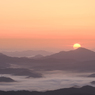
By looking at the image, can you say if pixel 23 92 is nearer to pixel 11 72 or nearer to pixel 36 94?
pixel 36 94

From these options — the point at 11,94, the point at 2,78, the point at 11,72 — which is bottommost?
the point at 11,94

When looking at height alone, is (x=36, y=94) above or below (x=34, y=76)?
below

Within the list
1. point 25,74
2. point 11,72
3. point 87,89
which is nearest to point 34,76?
point 25,74

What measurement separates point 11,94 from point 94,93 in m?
22.2

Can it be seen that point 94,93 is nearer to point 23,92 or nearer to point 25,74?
point 23,92

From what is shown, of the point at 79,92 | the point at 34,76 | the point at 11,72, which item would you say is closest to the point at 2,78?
the point at 34,76

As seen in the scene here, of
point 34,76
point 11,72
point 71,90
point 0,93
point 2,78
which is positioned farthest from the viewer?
point 11,72

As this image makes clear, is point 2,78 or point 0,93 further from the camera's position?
point 2,78

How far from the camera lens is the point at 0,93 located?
3255 inches

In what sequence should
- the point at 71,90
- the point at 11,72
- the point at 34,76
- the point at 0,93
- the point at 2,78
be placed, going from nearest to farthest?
1. the point at 0,93
2. the point at 71,90
3. the point at 2,78
4. the point at 34,76
5. the point at 11,72

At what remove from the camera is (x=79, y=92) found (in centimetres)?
8506

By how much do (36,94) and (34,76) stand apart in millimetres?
79436

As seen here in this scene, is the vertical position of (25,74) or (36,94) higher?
(25,74)

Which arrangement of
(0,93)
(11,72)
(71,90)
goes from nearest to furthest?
(0,93), (71,90), (11,72)
